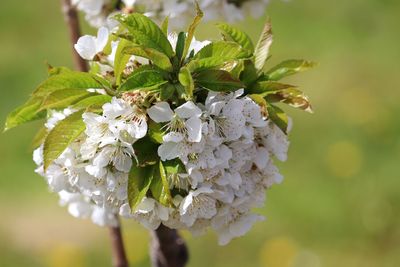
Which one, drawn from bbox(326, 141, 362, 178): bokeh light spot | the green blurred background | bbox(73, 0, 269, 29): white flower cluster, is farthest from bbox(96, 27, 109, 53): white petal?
bbox(326, 141, 362, 178): bokeh light spot

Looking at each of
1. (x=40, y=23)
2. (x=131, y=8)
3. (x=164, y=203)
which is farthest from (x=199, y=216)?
(x=40, y=23)

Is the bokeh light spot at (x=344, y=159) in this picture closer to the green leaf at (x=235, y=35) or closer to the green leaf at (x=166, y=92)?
the green leaf at (x=235, y=35)

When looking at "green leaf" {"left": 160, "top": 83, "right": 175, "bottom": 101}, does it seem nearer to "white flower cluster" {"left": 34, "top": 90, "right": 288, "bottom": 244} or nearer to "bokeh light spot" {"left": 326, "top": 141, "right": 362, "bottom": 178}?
"white flower cluster" {"left": 34, "top": 90, "right": 288, "bottom": 244}

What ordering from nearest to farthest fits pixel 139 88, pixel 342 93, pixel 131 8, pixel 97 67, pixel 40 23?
pixel 139 88, pixel 97 67, pixel 131 8, pixel 342 93, pixel 40 23

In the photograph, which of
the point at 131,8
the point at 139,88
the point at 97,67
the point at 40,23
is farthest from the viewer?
the point at 40,23

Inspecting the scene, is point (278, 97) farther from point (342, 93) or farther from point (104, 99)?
point (342, 93)

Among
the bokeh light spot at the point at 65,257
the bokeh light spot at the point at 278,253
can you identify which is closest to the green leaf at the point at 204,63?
the bokeh light spot at the point at 278,253
